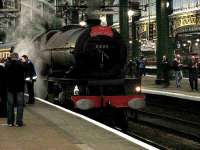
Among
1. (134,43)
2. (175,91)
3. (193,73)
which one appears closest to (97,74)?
(175,91)

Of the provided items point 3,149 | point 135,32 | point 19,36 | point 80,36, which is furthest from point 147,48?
point 3,149

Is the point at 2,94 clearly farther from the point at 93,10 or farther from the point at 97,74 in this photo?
the point at 93,10

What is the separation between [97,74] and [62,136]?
5.40 metres

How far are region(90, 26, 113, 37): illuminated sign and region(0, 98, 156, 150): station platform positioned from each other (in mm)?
2495

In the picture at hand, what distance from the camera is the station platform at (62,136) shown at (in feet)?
34.5

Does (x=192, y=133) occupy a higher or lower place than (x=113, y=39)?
lower

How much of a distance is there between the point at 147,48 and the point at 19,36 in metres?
26.4

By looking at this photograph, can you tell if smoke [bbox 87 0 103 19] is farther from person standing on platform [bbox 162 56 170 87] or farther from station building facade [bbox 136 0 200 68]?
station building facade [bbox 136 0 200 68]

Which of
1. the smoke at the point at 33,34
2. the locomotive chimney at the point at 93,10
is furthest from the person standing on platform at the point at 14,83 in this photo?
the smoke at the point at 33,34

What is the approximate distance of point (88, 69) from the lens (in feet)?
55.3

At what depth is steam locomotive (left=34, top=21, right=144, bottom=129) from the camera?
1625cm

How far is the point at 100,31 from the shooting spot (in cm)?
1689

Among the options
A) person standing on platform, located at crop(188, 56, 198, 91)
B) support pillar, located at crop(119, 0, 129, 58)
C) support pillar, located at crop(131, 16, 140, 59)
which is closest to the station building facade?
support pillar, located at crop(131, 16, 140, 59)

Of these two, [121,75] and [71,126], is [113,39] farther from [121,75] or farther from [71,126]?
[71,126]
